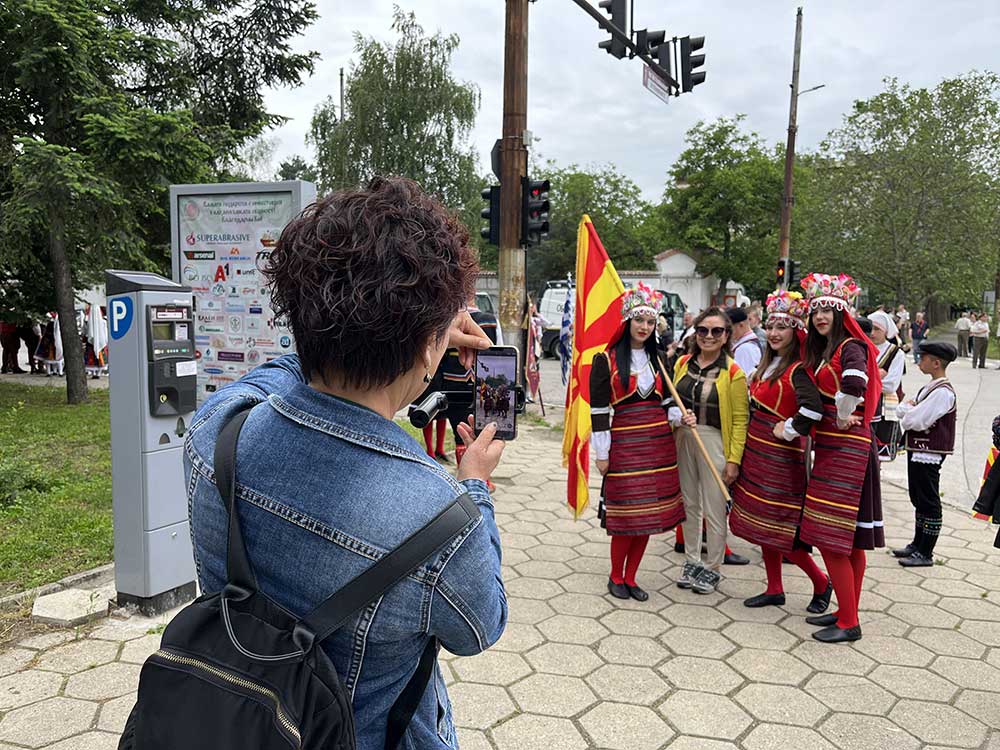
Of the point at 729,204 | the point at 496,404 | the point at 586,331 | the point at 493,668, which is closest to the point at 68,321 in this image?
the point at 586,331

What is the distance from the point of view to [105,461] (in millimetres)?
7418

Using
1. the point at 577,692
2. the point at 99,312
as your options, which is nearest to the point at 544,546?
the point at 577,692

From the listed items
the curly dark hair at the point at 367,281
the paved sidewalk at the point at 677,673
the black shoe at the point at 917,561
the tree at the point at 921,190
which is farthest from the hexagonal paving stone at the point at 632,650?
the tree at the point at 921,190

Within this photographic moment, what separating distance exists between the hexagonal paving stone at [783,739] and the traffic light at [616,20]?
8.76 meters

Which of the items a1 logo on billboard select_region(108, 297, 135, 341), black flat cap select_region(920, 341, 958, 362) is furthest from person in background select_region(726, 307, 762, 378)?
a1 logo on billboard select_region(108, 297, 135, 341)

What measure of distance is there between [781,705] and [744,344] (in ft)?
12.0

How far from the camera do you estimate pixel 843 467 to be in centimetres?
394

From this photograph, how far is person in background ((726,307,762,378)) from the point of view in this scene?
625 cm

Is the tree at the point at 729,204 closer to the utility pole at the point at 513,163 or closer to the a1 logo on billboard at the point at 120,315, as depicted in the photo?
the utility pole at the point at 513,163

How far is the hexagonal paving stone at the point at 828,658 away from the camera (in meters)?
3.68

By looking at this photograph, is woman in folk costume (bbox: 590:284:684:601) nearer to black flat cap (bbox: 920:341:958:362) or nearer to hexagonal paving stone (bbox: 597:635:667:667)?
hexagonal paving stone (bbox: 597:635:667:667)

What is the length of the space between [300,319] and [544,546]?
454 centimetres

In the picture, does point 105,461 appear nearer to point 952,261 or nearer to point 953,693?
point 953,693

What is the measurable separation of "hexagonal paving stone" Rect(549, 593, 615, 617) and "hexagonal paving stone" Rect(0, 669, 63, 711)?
8.39 ft
